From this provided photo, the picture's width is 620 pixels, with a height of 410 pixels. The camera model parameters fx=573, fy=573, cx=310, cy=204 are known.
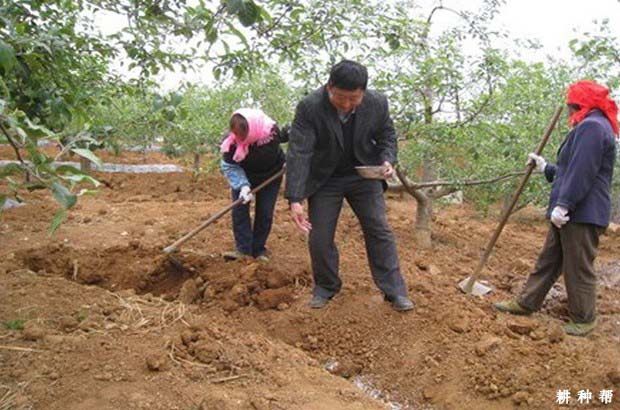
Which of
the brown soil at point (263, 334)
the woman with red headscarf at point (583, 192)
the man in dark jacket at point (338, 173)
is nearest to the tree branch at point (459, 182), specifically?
the brown soil at point (263, 334)

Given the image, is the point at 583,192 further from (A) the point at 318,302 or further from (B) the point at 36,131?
(B) the point at 36,131

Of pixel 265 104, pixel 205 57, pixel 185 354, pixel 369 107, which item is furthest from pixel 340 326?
pixel 265 104

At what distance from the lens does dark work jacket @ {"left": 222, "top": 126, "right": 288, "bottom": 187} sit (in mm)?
4254

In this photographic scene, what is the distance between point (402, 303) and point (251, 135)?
5.26 ft

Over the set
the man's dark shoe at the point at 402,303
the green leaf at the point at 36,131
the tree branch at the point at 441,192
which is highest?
the green leaf at the point at 36,131

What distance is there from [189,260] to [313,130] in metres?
1.76

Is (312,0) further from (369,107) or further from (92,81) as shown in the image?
(92,81)

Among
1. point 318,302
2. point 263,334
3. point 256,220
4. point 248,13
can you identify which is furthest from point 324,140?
point 248,13

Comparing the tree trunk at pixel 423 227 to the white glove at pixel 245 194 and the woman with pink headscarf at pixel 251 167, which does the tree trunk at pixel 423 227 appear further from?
the white glove at pixel 245 194

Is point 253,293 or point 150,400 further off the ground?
point 150,400

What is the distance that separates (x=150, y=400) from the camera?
240 centimetres

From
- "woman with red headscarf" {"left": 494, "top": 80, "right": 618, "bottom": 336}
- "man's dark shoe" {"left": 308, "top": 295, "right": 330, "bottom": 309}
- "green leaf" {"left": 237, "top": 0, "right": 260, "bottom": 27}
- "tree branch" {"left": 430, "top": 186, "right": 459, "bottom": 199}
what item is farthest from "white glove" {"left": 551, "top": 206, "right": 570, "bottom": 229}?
"green leaf" {"left": 237, "top": 0, "right": 260, "bottom": 27}

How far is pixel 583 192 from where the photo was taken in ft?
10.5

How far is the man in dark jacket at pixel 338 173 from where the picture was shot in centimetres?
336
